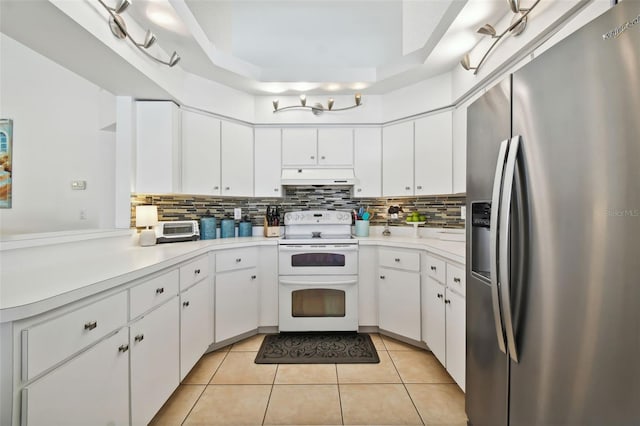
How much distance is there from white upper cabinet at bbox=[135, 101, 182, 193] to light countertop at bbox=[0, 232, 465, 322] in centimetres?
51

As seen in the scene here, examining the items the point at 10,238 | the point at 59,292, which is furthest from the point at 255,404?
the point at 10,238

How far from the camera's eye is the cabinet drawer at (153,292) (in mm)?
1302

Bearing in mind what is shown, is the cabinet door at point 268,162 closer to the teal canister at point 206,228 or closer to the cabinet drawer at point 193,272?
the teal canister at point 206,228

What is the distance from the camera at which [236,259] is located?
8.05ft

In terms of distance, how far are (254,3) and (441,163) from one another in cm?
213

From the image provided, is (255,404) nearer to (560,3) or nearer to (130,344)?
(130,344)

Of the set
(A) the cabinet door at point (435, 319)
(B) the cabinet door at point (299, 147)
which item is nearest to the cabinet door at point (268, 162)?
(B) the cabinet door at point (299, 147)

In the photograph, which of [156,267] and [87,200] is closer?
[156,267]

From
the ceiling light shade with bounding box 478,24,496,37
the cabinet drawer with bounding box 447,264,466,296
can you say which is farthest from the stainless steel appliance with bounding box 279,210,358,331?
the ceiling light shade with bounding box 478,24,496,37

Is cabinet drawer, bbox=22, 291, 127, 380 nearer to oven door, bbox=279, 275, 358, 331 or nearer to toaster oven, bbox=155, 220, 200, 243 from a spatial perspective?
toaster oven, bbox=155, 220, 200, 243

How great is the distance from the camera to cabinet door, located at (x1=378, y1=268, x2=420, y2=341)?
7.70 feet

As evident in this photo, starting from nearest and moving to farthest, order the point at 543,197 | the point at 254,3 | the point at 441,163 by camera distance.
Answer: the point at 543,197, the point at 254,3, the point at 441,163

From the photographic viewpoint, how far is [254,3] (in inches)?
92.7

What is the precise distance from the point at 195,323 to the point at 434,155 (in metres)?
2.42
